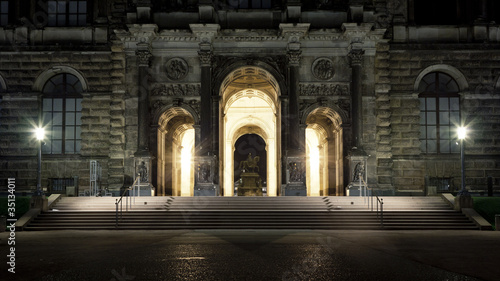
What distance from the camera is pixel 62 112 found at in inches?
1211

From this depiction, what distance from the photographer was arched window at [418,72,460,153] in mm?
30625

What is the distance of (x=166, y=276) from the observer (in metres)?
9.69

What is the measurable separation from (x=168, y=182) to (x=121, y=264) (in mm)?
21494

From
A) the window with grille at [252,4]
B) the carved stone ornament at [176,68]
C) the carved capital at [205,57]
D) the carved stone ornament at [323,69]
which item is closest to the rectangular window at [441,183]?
the carved stone ornament at [323,69]

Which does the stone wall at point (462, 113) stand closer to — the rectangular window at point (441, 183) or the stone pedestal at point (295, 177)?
the rectangular window at point (441, 183)

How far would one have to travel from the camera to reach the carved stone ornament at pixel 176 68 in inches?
1177

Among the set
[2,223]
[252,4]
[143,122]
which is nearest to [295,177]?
[143,122]

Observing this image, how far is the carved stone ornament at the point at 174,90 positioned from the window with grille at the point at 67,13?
230 inches

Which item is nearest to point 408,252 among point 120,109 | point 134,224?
point 134,224

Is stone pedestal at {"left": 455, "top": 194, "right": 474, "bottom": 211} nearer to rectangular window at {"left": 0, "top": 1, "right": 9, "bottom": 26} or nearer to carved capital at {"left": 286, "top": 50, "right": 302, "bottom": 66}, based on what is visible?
carved capital at {"left": 286, "top": 50, "right": 302, "bottom": 66}

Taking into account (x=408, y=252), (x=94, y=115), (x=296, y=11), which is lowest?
(x=408, y=252)

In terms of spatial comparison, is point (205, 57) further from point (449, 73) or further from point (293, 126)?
point (449, 73)

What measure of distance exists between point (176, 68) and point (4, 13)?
10.4 m

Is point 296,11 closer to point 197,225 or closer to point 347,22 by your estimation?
point 347,22
